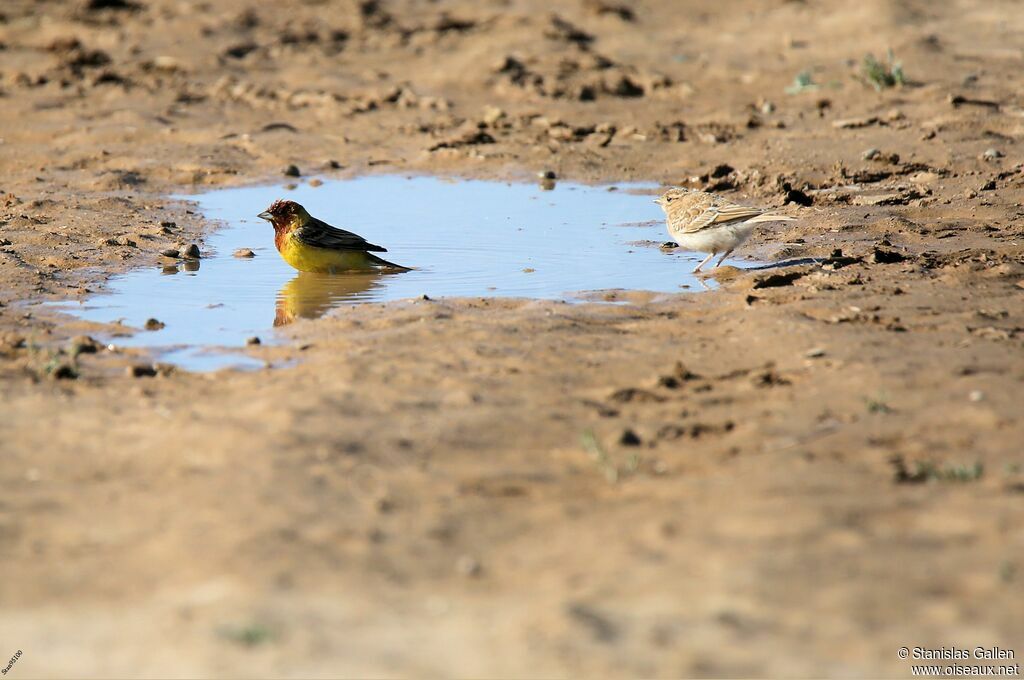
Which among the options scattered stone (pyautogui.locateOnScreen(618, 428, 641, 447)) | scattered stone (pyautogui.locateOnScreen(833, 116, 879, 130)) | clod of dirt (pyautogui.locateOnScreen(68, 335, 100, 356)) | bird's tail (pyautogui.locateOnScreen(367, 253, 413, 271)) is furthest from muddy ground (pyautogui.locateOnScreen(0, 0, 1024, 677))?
bird's tail (pyautogui.locateOnScreen(367, 253, 413, 271))

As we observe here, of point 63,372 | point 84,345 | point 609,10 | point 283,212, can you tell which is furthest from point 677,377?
point 609,10

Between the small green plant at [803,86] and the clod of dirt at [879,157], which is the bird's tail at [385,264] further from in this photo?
the small green plant at [803,86]

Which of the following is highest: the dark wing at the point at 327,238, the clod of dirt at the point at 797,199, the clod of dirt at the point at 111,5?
the clod of dirt at the point at 111,5

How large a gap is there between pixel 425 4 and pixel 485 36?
7.31 ft

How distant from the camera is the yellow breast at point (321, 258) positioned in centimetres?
988

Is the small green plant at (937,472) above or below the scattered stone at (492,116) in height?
below

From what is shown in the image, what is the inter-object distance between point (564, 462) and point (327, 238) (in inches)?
188

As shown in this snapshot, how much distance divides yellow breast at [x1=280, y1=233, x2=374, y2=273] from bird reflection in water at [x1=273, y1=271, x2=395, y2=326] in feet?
0.18

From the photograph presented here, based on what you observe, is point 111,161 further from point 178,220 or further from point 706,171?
point 706,171

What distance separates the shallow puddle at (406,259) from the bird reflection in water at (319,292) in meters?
0.01

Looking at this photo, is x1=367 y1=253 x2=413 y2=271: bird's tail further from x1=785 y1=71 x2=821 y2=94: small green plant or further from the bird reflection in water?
x1=785 y1=71 x2=821 y2=94: small green plant

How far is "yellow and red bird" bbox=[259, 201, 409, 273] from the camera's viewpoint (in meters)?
9.81

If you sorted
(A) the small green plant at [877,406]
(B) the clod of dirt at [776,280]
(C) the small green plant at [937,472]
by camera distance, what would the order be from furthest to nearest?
(B) the clod of dirt at [776,280], (A) the small green plant at [877,406], (C) the small green plant at [937,472]

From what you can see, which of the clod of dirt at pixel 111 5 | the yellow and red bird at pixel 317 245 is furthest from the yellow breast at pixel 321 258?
the clod of dirt at pixel 111 5
